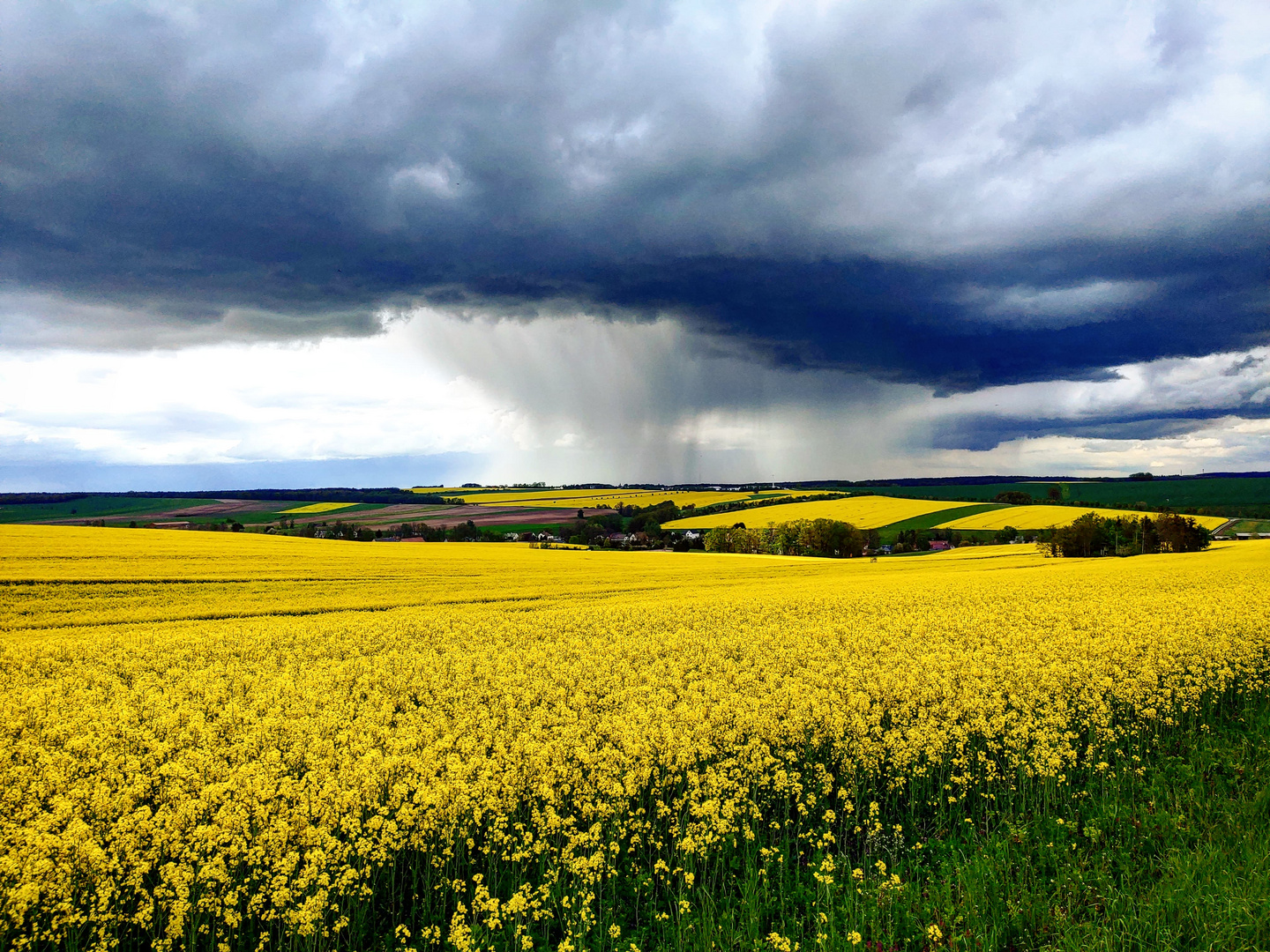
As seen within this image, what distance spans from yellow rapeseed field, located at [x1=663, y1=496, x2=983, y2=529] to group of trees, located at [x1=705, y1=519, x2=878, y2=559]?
6.80 m

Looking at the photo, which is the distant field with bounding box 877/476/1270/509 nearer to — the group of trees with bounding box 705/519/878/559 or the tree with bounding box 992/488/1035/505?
the tree with bounding box 992/488/1035/505

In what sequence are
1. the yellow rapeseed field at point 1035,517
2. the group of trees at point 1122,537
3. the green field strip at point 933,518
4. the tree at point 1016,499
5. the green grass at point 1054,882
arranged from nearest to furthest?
the green grass at point 1054,882
the group of trees at point 1122,537
the yellow rapeseed field at point 1035,517
the green field strip at point 933,518
the tree at point 1016,499

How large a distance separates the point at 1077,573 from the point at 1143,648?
26339mm

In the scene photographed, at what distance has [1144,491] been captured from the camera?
5605 inches

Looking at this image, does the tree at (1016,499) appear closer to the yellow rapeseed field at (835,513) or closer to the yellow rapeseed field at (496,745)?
the yellow rapeseed field at (835,513)

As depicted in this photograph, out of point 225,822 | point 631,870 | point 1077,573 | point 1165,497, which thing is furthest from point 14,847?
point 1165,497

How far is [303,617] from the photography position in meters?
21.1

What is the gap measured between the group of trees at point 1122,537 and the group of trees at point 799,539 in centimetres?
1999

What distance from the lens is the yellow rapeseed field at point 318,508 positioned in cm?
9346

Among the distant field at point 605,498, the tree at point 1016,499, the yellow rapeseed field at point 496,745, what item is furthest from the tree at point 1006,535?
the yellow rapeseed field at point 496,745

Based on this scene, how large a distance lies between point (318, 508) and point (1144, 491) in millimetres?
172072

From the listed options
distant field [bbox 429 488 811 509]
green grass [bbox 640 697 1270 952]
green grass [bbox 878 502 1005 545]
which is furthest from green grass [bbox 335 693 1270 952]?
distant field [bbox 429 488 811 509]

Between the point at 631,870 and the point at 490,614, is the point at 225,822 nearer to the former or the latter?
the point at 631,870

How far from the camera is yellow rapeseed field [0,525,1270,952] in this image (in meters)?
5.93
